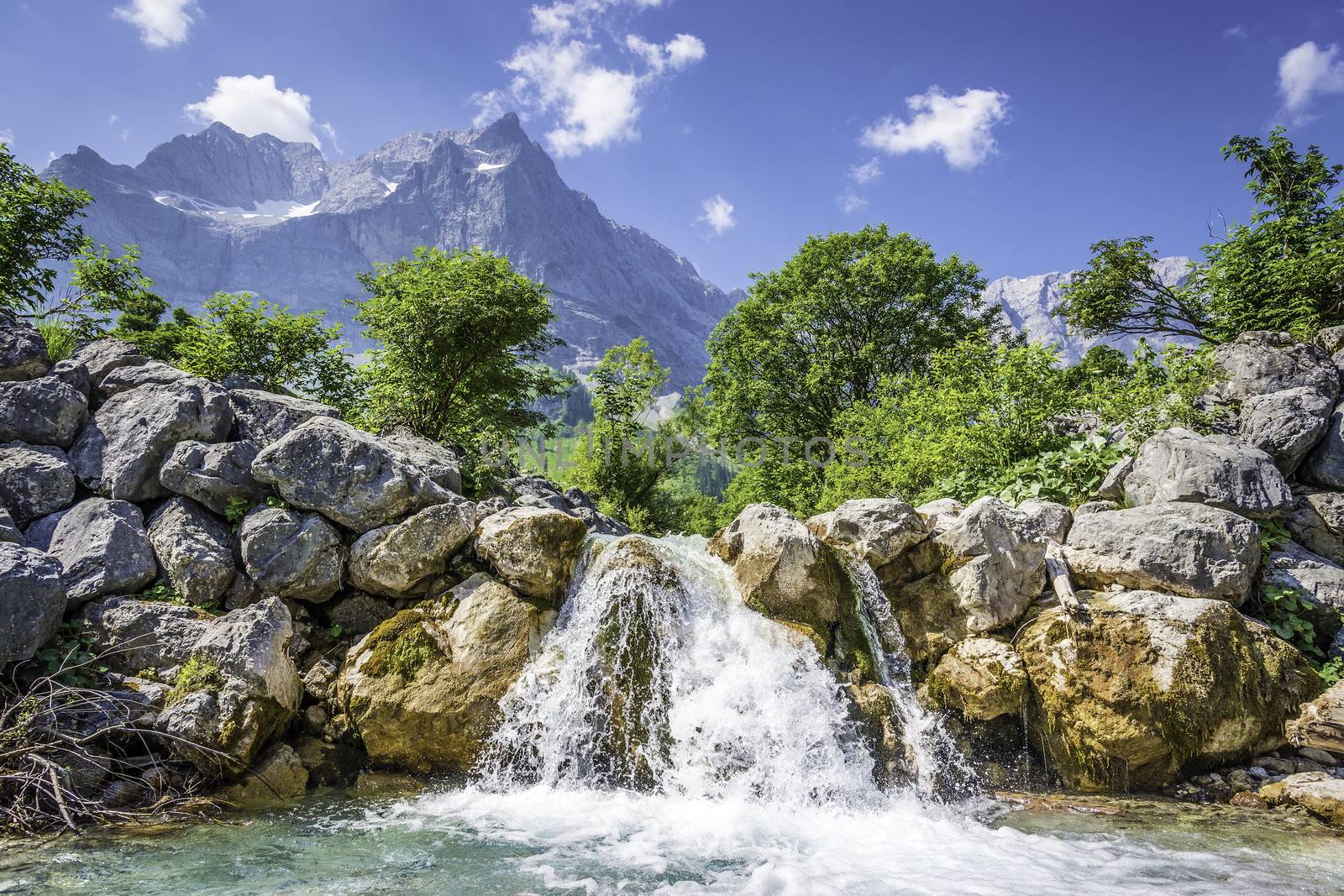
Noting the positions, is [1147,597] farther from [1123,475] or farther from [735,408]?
[735,408]

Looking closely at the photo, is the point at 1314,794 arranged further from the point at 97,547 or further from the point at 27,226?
the point at 27,226

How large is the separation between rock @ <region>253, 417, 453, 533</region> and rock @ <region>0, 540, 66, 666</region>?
2263 mm

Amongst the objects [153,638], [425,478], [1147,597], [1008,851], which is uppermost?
[425,478]

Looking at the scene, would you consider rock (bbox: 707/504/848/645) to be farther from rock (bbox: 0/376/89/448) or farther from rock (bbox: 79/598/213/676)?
rock (bbox: 0/376/89/448)

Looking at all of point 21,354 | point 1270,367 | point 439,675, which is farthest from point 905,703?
point 21,354

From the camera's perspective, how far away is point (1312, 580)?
26.7 ft

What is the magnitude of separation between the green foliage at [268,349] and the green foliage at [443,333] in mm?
816

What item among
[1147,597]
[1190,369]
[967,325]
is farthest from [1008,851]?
[967,325]

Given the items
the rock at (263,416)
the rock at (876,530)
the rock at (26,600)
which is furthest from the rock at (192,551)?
the rock at (876,530)

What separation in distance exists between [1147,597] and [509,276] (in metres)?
12.8

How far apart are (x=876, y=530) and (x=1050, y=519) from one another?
8.30 ft

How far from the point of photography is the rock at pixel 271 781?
6488mm

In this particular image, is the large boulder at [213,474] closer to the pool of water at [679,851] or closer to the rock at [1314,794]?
the pool of water at [679,851]

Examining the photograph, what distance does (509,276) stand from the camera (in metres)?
13.7
